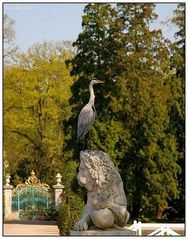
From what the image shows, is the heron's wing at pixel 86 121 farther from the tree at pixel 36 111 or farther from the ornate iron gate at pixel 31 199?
the tree at pixel 36 111

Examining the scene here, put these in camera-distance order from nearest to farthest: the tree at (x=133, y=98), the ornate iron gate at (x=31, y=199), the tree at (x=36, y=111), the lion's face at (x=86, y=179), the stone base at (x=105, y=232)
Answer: the stone base at (x=105, y=232), the lion's face at (x=86, y=179), the tree at (x=133, y=98), the ornate iron gate at (x=31, y=199), the tree at (x=36, y=111)

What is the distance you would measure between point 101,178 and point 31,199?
58.0ft

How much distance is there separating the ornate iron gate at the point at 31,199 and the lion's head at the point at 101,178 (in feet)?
55.1

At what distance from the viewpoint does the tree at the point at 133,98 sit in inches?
971

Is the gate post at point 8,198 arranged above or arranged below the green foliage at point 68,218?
below

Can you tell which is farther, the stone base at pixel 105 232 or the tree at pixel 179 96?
the tree at pixel 179 96

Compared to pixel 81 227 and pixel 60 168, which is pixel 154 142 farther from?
pixel 81 227

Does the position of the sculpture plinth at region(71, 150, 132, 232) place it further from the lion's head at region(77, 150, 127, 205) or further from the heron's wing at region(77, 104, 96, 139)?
the heron's wing at region(77, 104, 96, 139)

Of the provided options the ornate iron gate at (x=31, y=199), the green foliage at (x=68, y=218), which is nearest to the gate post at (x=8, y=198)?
the ornate iron gate at (x=31, y=199)

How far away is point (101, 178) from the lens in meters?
9.46

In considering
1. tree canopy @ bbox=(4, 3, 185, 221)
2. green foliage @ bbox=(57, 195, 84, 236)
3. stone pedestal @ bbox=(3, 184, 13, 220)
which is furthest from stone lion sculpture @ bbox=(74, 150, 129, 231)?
stone pedestal @ bbox=(3, 184, 13, 220)

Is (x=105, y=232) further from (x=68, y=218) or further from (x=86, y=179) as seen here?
(x=68, y=218)

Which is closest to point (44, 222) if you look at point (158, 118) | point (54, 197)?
point (54, 197)

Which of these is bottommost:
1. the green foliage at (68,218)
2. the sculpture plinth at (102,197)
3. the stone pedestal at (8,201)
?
the stone pedestal at (8,201)
